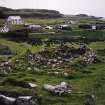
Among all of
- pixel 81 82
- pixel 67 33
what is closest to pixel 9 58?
pixel 81 82

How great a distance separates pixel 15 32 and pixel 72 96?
133 ft

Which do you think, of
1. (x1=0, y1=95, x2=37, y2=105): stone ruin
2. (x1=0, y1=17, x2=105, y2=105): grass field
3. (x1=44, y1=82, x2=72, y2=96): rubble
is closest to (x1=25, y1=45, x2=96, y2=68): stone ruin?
(x1=0, y1=17, x2=105, y2=105): grass field

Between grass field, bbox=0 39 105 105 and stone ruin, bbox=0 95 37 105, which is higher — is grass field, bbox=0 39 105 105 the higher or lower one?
the lower one

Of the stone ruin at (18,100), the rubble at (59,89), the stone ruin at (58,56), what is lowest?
the stone ruin at (58,56)

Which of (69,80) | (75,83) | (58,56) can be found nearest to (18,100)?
(75,83)

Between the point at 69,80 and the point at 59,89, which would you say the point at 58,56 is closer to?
the point at 69,80

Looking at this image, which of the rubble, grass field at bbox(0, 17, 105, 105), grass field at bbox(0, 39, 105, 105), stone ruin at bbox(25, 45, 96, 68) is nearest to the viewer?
grass field at bbox(0, 39, 105, 105)

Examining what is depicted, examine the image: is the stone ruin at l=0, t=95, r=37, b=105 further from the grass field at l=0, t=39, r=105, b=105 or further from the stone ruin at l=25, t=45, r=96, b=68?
the stone ruin at l=25, t=45, r=96, b=68

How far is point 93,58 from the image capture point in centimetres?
4344

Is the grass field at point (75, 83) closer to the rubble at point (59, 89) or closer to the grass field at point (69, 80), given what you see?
the grass field at point (69, 80)

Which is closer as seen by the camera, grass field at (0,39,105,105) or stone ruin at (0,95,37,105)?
stone ruin at (0,95,37,105)

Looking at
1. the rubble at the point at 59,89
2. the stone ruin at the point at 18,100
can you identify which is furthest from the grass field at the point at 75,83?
the stone ruin at the point at 18,100

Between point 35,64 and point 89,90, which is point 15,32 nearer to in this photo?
point 35,64

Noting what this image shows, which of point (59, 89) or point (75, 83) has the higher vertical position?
point (59, 89)
